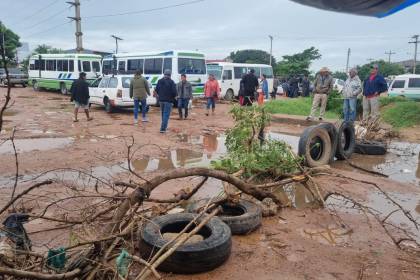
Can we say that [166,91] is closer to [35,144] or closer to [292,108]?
[35,144]

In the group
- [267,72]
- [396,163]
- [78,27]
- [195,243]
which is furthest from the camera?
[78,27]

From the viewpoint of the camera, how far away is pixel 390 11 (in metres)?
1.83

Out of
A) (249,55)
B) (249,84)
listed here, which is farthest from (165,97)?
(249,55)

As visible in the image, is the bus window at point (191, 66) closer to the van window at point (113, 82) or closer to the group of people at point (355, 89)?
the van window at point (113, 82)

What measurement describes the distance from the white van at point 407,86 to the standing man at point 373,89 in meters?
13.0

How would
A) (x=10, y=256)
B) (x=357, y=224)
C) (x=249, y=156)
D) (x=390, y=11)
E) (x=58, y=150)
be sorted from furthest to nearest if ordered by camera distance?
(x=58, y=150) → (x=249, y=156) → (x=357, y=224) → (x=10, y=256) → (x=390, y=11)

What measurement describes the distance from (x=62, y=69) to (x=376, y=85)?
2083 cm

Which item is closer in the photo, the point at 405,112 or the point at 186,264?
the point at 186,264

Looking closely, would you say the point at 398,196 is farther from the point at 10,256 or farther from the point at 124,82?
the point at 124,82

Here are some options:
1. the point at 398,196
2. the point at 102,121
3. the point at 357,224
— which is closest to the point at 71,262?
the point at 357,224

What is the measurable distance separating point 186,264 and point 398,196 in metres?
4.03

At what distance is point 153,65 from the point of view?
65.7 feet

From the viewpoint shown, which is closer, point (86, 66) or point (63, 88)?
point (86, 66)

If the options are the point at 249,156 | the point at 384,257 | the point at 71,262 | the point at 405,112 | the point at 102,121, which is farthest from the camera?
the point at 405,112
